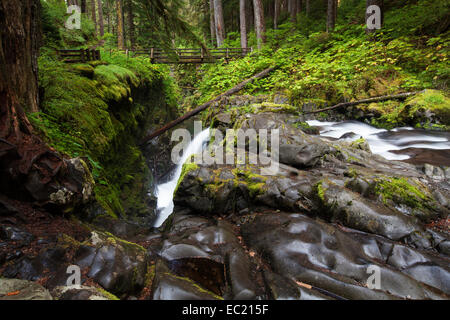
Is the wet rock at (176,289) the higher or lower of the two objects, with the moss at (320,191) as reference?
lower

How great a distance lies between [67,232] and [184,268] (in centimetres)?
153

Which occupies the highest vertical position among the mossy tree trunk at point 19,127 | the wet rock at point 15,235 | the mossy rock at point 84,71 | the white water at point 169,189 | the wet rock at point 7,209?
the mossy rock at point 84,71

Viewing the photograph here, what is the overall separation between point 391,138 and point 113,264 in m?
8.53

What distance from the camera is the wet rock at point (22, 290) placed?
1.63 metres

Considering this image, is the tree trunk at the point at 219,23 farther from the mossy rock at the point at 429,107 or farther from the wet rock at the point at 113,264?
the wet rock at the point at 113,264

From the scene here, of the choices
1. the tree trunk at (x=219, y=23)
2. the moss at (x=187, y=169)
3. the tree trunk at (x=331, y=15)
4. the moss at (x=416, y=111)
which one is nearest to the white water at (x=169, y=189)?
the moss at (x=187, y=169)

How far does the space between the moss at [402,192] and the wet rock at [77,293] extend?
4.23 metres

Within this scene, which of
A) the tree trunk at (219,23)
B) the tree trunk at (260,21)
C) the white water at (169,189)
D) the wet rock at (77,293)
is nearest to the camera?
the wet rock at (77,293)

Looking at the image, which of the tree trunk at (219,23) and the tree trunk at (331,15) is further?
the tree trunk at (219,23)

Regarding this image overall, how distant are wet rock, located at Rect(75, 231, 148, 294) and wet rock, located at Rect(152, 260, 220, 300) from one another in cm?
22

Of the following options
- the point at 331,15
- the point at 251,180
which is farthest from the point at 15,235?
the point at 331,15

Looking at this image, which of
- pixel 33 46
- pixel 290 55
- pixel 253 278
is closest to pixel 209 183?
pixel 253 278

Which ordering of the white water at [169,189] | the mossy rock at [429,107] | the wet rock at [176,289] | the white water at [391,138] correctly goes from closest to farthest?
1. the wet rock at [176,289]
2. the white water at [391,138]
3. the mossy rock at [429,107]
4. the white water at [169,189]

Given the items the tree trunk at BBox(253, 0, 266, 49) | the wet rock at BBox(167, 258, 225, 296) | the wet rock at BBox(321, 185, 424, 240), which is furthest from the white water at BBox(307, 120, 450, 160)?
the tree trunk at BBox(253, 0, 266, 49)
